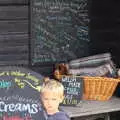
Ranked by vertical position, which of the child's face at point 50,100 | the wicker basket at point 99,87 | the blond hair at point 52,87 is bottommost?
the wicker basket at point 99,87

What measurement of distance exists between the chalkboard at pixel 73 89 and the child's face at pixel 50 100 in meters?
0.76

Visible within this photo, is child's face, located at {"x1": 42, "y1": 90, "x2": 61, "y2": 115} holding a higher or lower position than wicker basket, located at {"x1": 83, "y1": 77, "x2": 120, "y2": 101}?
higher

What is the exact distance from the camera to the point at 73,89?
3.98 metres

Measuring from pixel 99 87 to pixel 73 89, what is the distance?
0.27 m

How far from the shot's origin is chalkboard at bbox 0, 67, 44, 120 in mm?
3158

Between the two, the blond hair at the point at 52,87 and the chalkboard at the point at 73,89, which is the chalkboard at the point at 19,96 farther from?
the chalkboard at the point at 73,89

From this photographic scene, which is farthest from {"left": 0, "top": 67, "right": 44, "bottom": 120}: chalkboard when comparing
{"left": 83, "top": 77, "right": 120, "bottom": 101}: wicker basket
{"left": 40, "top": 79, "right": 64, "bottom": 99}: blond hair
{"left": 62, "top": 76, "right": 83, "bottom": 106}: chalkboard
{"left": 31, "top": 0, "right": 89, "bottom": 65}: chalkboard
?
{"left": 31, "top": 0, "right": 89, "bottom": 65}: chalkboard

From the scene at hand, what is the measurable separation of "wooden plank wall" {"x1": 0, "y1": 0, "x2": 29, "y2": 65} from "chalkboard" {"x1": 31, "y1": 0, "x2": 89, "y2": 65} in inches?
2.5

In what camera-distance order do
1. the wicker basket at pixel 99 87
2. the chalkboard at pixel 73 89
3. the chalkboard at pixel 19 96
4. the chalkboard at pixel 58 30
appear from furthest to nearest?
the chalkboard at pixel 58 30 → the wicker basket at pixel 99 87 → the chalkboard at pixel 73 89 → the chalkboard at pixel 19 96

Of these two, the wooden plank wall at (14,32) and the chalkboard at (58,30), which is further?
the chalkboard at (58,30)

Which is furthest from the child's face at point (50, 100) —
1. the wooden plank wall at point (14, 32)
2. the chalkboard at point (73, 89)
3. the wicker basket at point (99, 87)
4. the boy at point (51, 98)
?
the wooden plank wall at point (14, 32)

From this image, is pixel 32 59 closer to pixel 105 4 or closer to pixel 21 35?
pixel 21 35

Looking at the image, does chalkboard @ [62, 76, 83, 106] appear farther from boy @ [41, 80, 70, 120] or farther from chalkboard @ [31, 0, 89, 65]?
boy @ [41, 80, 70, 120]

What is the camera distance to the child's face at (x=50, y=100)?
320 centimetres
